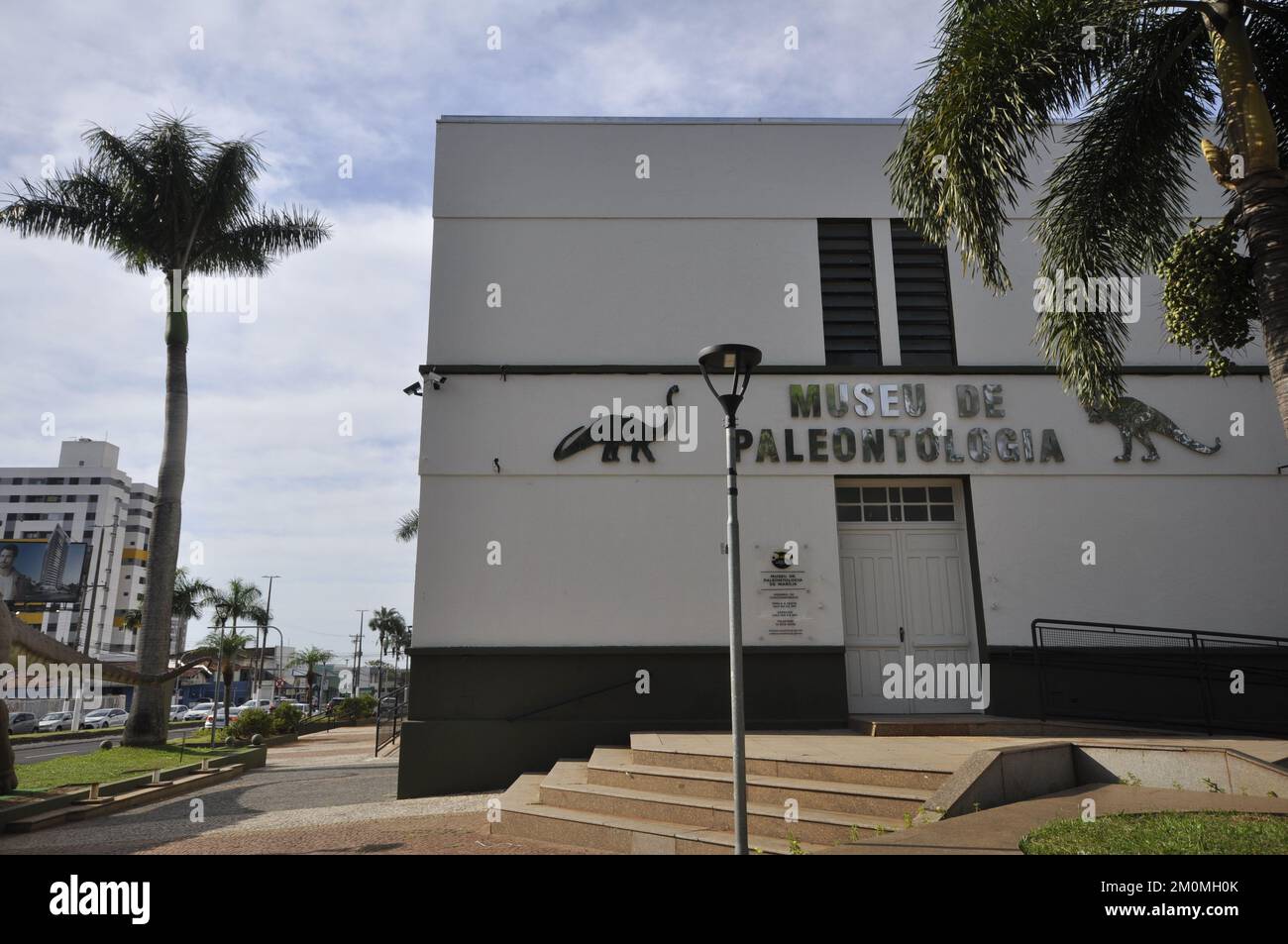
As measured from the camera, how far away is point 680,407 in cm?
1174

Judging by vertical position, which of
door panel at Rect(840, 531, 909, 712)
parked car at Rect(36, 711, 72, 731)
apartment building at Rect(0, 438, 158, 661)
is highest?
apartment building at Rect(0, 438, 158, 661)

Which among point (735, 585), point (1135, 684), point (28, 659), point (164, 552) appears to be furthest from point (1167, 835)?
point (164, 552)

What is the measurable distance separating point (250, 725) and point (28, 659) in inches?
544

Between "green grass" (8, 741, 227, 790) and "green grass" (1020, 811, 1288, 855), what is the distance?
12.1 metres

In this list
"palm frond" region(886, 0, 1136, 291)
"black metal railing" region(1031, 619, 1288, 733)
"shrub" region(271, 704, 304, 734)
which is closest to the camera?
"palm frond" region(886, 0, 1136, 291)

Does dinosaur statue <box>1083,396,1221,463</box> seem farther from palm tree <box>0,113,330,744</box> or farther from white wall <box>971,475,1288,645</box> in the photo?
palm tree <box>0,113,330,744</box>

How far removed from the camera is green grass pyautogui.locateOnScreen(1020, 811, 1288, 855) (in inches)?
185

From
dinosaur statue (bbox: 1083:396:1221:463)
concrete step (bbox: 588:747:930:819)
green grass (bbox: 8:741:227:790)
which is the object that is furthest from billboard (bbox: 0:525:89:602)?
dinosaur statue (bbox: 1083:396:1221:463)

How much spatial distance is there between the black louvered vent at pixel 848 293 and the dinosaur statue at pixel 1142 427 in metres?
3.23

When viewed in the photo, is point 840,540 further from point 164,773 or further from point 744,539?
point 164,773

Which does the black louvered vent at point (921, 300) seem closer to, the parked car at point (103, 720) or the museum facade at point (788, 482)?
the museum facade at point (788, 482)
